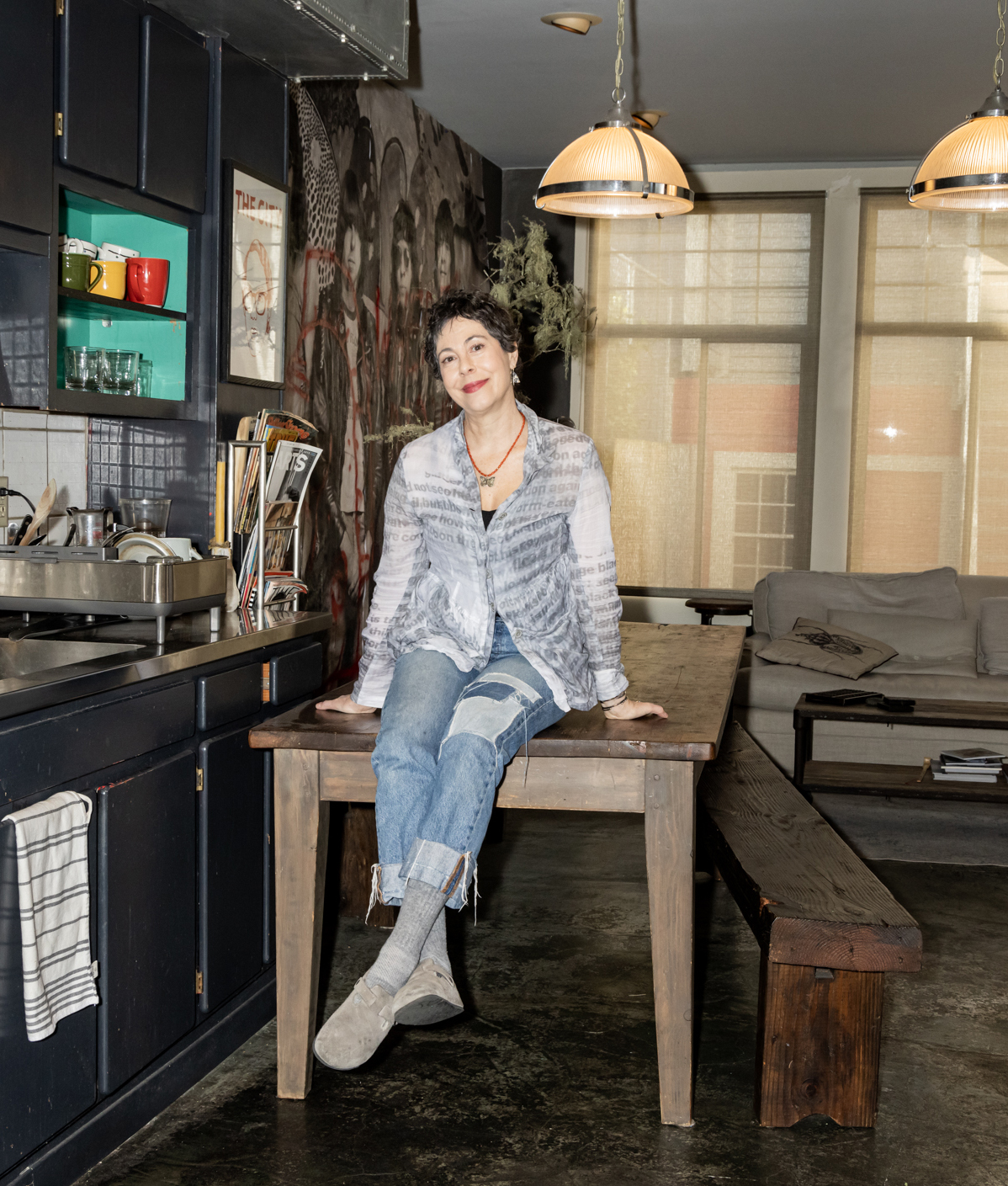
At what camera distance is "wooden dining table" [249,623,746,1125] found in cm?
234

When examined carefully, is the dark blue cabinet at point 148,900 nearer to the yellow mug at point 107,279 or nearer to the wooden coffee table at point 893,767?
the yellow mug at point 107,279

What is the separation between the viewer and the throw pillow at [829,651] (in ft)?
16.9

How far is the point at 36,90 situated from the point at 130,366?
0.68 m

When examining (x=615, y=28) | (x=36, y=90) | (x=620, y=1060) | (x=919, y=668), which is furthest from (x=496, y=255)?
(x=620, y=1060)

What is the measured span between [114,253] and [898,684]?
354 centimetres

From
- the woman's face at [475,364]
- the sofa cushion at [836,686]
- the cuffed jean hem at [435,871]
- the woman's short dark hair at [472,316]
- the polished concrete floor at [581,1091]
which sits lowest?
the polished concrete floor at [581,1091]

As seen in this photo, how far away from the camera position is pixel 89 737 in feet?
7.12

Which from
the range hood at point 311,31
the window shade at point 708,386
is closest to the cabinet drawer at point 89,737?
the range hood at point 311,31

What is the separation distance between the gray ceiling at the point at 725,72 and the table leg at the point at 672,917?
3.12m

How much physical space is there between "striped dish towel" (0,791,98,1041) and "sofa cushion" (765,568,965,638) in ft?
13.7

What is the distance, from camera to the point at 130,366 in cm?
304

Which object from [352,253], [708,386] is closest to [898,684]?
[708,386]

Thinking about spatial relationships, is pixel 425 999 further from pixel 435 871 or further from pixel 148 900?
pixel 148 900

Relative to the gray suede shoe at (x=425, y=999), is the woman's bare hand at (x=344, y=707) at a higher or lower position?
higher
